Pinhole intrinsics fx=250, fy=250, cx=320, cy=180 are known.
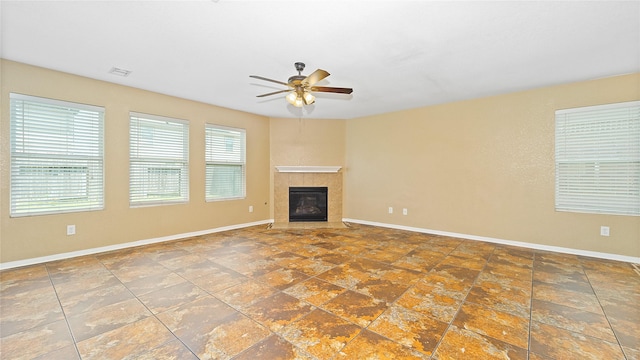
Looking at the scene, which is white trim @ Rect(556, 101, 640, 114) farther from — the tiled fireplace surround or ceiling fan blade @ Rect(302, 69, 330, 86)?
the tiled fireplace surround

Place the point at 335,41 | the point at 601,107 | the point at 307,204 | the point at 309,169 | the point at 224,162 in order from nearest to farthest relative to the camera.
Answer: the point at 335,41
the point at 601,107
the point at 224,162
the point at 309,169
the point at 307,204

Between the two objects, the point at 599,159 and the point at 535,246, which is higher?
the point at 599,159

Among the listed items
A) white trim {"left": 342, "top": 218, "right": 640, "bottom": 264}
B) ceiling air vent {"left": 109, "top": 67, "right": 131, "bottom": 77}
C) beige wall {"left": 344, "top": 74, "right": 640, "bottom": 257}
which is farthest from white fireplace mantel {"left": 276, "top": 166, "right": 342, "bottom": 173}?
ceiling air vent {"left": 109, "top": 67, "right": 131, "bottom": 77}

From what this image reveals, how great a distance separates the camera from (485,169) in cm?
443

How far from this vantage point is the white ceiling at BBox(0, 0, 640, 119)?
2.09 m

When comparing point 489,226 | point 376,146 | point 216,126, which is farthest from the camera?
point 376,146

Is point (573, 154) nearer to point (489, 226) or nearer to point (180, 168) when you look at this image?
point (489, 226)

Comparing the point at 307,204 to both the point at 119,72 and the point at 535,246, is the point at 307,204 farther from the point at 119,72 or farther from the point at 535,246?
the point at 535,246

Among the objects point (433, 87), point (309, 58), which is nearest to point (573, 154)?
point (433, 87)

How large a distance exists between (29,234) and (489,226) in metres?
6.73

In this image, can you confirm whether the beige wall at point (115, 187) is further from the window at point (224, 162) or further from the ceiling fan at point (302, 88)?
the ceiling fan at point (302, 88)

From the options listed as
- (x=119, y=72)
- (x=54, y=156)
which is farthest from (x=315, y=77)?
(x=54, y=156)

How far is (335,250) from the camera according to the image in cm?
385

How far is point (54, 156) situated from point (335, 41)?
3.87 metres
